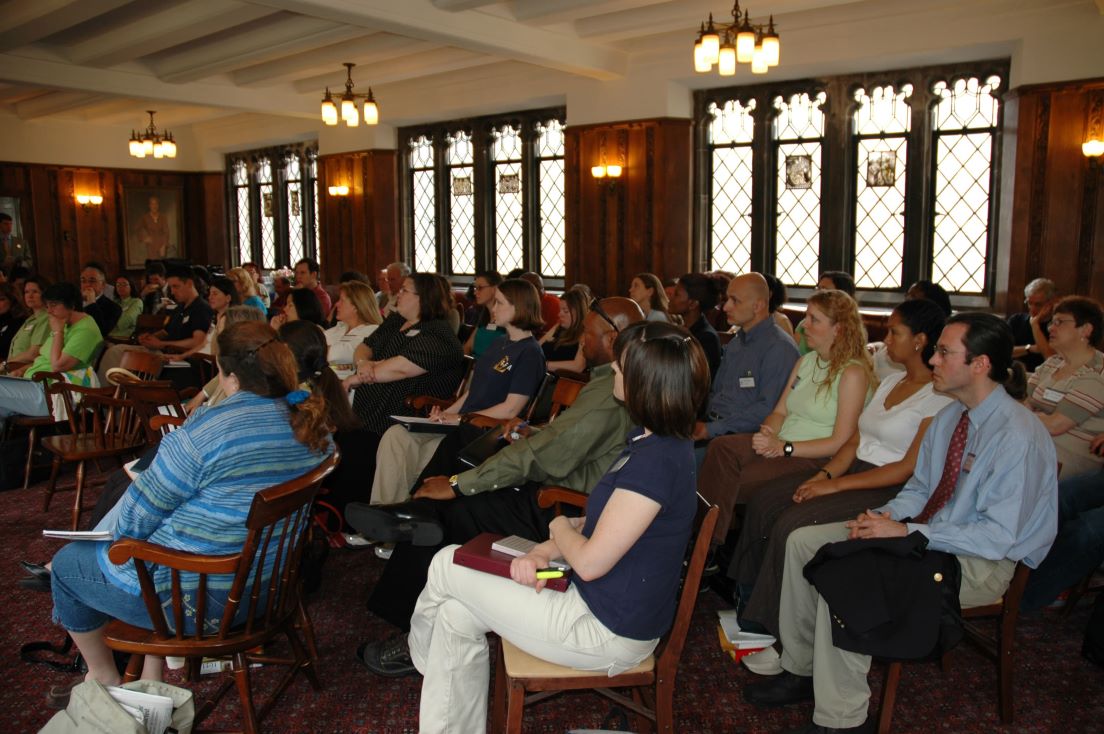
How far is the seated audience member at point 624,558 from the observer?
6.78 feet

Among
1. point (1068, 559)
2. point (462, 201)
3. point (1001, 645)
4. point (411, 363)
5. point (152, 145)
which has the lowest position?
point (1001, 645)

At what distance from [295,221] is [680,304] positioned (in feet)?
36.7

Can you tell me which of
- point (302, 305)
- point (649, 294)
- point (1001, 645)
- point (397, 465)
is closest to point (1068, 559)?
point (1001, 645)

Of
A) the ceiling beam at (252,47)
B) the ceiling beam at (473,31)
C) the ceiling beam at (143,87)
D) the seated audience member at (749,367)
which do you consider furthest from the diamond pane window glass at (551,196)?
the seated audience member at (749,367)

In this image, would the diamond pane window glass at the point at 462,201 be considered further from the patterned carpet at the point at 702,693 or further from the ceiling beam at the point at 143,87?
the patterned carpet at the point at 702,693

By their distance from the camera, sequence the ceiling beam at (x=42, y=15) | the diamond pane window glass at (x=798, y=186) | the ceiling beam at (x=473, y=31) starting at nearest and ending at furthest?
the ceiling beam at (x=473, y=31), the ceiling beam at (x=42, y=15), the diamond pane window glass at (x=798, y=186)

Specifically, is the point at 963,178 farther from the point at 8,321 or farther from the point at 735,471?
the point at 8,321

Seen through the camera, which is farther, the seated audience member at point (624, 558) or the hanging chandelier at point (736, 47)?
the hanging chandelier at point (736, 47)

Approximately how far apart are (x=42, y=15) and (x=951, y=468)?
26.7ft

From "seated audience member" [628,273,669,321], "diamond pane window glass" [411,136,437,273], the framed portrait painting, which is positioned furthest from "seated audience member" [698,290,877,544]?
the framed portrait painting

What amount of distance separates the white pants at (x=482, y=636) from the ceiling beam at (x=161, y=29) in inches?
269

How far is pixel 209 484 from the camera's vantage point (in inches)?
94.7

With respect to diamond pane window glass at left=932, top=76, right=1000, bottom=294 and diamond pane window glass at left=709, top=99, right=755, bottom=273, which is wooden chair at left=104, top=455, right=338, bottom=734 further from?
diamond pane window glass at left=709, top=99, right=755, bottom=273

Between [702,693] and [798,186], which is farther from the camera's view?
[798,186]
